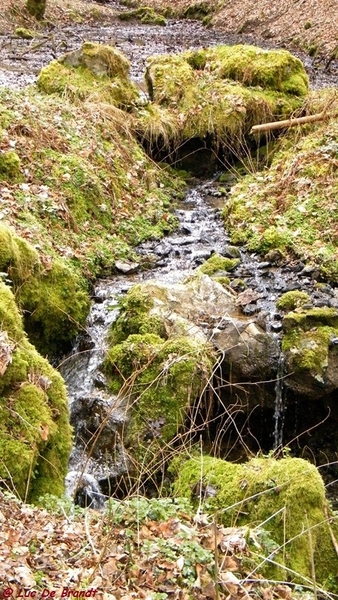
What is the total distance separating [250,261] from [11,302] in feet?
13.8

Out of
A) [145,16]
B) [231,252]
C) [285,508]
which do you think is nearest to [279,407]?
[285,508]

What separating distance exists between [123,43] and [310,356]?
15390 millimetres

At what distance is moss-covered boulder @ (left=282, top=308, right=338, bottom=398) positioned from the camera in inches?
263

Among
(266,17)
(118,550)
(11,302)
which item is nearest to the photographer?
(118,550)

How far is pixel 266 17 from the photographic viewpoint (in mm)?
23219

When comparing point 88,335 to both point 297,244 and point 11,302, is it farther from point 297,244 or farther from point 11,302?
point 297,244

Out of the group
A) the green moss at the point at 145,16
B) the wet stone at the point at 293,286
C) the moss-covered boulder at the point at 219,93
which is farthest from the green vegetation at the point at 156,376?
the green moss at the point at 145,16

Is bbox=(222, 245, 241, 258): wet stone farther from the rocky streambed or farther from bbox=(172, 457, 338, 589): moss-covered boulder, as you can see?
bbox=(172, 457, 338, 589): moss-covered boulder

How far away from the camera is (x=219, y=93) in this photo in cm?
1172

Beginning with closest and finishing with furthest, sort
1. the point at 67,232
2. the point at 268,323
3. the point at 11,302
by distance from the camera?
the point at 11,302 → the point at 268,323 → the point at 67,232

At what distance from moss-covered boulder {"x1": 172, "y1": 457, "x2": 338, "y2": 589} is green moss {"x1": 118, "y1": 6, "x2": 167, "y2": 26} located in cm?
2312

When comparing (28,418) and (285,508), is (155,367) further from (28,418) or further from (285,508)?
(285,508)

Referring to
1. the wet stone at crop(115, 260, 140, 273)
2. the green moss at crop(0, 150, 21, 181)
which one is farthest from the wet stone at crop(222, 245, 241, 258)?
the green moss at crop(0, 150, 21, 181)

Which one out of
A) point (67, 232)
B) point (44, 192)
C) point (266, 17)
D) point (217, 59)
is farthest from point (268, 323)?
point (266, 17)
